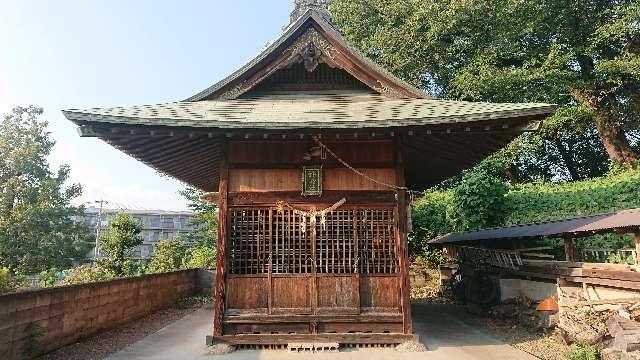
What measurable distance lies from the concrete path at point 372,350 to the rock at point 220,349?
0.42 ft

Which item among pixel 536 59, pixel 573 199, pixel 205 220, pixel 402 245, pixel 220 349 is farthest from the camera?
pixel 205 220

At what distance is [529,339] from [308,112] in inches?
279

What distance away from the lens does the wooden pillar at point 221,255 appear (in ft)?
27.6

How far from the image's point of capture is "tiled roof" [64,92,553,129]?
793cm

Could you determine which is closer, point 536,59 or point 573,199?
point 573,199

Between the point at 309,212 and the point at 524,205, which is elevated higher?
the point at 524,205

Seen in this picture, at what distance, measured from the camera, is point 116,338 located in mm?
9898

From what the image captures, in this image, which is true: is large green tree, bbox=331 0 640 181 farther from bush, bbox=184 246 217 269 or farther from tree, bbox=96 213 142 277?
tree, bbox=96 213 142 277

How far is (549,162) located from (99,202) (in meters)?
44.9

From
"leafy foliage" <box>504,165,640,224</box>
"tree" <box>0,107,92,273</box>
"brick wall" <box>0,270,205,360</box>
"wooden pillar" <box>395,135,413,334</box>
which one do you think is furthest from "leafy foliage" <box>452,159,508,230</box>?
"tree" <box>0,107,92,273</box>

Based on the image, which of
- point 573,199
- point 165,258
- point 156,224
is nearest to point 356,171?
point 573,199

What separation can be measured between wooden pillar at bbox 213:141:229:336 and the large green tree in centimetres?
2048

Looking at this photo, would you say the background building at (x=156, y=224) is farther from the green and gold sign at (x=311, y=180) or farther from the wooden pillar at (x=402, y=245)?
the wooden pillar at (x=402, y=245)

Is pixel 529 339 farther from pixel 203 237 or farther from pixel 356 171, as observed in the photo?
pixel 203 237
